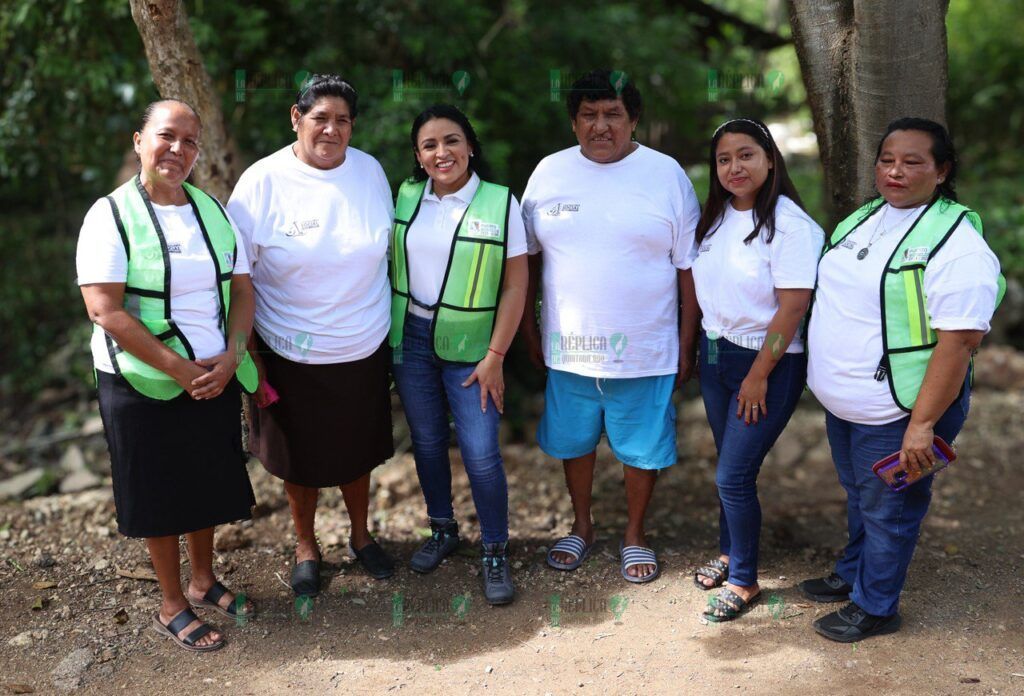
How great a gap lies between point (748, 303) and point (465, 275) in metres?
1.01

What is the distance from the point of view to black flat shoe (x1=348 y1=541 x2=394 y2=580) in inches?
151

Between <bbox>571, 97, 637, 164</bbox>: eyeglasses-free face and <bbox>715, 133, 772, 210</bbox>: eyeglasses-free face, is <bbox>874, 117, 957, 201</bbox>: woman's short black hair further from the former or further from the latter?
<bbox>571, 97, 637, 164</bbox>: eyeglasses-free face

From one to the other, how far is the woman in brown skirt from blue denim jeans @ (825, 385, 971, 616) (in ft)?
5.66

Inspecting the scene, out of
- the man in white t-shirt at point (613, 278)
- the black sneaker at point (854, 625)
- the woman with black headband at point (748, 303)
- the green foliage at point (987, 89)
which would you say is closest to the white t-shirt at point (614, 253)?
the man in white t-shirt at point (613, 278)

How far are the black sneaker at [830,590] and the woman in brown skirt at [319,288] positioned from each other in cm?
183

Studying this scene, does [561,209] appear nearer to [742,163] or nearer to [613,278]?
[613,278]

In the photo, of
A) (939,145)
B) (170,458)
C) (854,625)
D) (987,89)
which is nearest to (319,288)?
(170,458)

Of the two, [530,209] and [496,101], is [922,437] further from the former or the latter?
[496,101]

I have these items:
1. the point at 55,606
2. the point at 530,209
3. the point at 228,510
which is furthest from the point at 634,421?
the point at 55,606

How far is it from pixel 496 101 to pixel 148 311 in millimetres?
3390

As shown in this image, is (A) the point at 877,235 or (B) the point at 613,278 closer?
(A) the point at 877,235

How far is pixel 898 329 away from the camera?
2.92m

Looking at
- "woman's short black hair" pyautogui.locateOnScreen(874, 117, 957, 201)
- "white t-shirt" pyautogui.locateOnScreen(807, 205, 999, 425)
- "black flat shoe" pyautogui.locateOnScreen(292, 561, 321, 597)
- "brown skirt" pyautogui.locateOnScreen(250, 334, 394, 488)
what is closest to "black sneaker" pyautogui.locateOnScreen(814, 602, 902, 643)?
"white t-shirt" pyautogui.locateOnScreen(807, 205, 999, 425)

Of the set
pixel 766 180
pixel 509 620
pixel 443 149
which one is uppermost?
pixel 443 149
